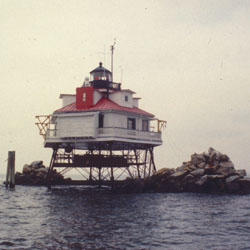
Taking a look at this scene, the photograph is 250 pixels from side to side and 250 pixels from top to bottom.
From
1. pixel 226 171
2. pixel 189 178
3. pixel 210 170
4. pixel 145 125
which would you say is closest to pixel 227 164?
pixel 226 171

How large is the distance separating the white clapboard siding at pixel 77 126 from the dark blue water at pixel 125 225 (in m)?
10.4

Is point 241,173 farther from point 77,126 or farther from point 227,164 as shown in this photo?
point 77,126

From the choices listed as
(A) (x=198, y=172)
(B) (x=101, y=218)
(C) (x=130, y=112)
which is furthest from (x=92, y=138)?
(B) (x=101, y=218)

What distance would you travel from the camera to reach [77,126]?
4438 cm

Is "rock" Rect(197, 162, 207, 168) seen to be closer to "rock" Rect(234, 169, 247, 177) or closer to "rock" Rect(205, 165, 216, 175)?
"rock" Rect(205, 165, 216, 175)

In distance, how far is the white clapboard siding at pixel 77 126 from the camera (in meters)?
43.6

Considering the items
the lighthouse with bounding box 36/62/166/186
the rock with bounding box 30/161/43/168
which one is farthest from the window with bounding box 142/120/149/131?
the rock with bounding box 30/161/43/168

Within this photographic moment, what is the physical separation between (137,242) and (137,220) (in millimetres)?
6206

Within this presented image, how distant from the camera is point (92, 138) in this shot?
143 feet

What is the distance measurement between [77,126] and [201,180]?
1493cm

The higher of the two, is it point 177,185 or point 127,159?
point 127,159

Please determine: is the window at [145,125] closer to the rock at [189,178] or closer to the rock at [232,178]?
the rock at [189,178]

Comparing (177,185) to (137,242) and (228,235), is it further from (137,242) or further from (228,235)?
(137,242)

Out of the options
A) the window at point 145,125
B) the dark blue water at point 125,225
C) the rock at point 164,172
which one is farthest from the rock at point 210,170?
the dark blue water at point 125,225
